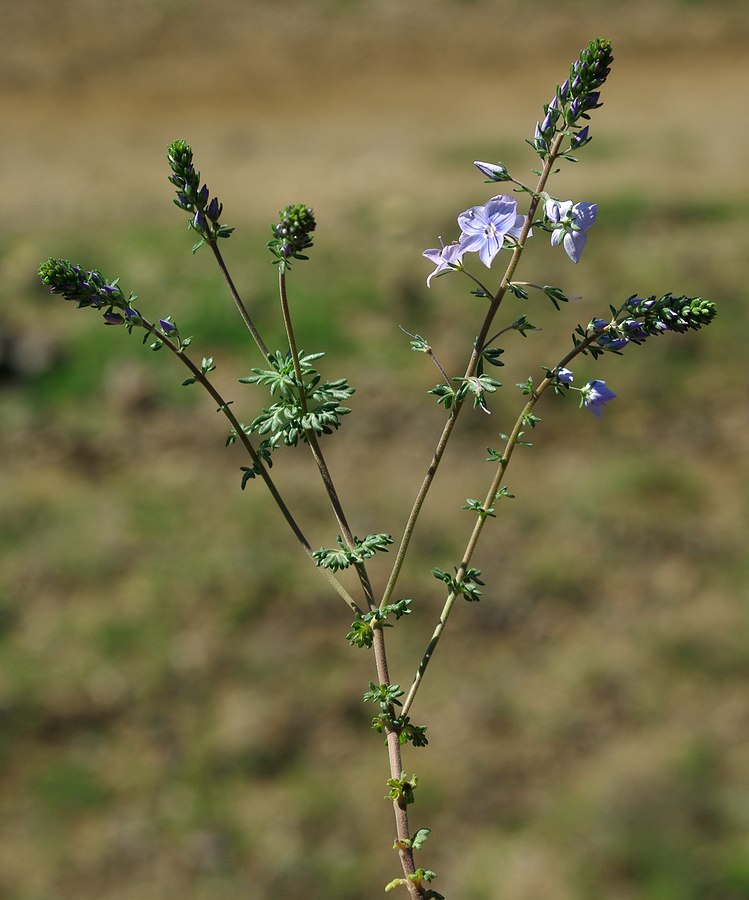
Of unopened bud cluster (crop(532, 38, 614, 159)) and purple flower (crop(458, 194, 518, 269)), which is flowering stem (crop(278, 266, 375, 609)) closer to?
purple flower (crop(458, 194, 518, 269))

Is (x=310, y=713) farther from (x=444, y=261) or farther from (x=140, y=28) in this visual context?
(x=140, y=28)

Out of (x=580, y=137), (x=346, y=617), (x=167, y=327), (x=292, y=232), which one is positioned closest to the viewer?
(x=580, y=137)

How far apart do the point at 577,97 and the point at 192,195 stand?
3.65 feet

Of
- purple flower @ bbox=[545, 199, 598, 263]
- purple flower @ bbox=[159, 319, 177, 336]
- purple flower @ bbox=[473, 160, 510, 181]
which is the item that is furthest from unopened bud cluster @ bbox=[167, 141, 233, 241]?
purple flower @ bbox=[545, 199, 598, 263]

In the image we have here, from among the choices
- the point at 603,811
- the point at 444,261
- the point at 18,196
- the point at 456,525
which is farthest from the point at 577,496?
the point at 444,261

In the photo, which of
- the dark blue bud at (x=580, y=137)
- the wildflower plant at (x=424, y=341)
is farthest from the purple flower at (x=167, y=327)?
the dark blue bud at (x=580, y=137)

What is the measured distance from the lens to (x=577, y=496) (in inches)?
677

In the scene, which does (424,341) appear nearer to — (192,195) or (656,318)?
(656,318)

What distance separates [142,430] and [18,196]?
707 centimetres

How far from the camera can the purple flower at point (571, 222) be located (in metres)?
2.88

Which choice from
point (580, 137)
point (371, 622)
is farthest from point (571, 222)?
point (371, 622)

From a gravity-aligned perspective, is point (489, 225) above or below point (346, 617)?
below

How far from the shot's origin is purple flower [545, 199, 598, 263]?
2875 mm

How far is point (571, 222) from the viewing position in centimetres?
289
